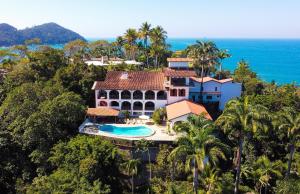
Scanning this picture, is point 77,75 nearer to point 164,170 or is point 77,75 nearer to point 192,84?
point 192,84

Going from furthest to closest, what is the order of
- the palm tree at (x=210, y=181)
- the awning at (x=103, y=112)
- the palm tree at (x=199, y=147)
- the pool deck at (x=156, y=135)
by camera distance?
the awning at (x=103, y=112)
the pool deck at (x=156, y=135)
the palm tree at (x=210, y=181)
the palm tree at (x=199, y=147)

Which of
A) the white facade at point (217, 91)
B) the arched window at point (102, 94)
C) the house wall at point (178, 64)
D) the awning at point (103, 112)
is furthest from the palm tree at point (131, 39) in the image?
the awning at point (103, 112)

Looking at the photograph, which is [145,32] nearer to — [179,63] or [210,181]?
[179,63]

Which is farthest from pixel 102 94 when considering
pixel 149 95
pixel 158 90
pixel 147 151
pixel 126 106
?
pixel 147 151

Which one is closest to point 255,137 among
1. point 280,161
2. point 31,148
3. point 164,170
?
point 280,161

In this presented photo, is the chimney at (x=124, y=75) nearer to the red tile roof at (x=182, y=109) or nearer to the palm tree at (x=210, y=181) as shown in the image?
the red tile roof at (x=182, y=109)

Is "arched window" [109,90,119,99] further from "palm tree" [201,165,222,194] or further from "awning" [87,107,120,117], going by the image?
"palm tree" [201,165,222,194]

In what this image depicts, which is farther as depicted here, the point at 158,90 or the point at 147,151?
the point at 158,90
